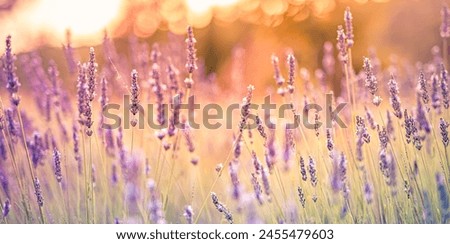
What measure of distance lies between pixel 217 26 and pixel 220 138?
450mm

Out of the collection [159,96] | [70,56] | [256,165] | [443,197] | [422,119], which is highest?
[70,56]

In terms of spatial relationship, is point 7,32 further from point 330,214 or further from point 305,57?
point 330,214

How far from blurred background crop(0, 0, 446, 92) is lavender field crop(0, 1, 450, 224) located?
0.05ft

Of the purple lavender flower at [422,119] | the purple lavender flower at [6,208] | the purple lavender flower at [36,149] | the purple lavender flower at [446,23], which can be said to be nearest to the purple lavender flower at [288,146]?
the purple lavender flower at [422,119]

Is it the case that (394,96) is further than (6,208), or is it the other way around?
(6,208)

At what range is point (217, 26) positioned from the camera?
7.30 feet

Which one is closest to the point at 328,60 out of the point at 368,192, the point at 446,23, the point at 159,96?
the point at 446,23

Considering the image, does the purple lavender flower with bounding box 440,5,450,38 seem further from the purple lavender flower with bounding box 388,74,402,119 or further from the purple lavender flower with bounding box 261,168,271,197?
the purple lavender flower with bounding box 261,168,271,197

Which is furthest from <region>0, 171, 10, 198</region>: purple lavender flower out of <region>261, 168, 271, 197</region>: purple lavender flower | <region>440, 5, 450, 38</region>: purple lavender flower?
<region>440, 5, 450, 38</region>: purple lavender flower

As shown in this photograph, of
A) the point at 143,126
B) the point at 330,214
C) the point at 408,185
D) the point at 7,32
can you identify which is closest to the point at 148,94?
the point at 143,126

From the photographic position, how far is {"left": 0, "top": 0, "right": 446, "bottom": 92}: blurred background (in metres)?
2.16

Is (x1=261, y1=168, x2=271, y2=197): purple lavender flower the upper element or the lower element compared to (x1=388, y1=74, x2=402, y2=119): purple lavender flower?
lower

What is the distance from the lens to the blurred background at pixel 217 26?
2160mm

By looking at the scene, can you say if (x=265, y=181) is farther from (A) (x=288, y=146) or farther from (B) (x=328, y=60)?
(B) (x=328, y=60)
